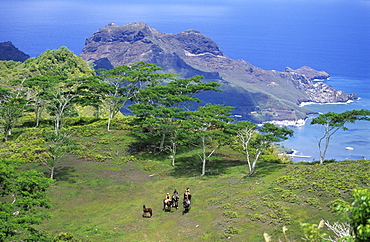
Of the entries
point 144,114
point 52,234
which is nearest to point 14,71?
point 144,114

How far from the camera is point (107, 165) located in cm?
5028

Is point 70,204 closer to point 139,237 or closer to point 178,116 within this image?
point 139,237

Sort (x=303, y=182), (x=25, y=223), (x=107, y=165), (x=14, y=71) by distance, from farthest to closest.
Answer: (x=14, y=71)
(x=107, y=165)
(x=303, y=182)
(x=25, y=223)

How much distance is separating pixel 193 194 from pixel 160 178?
871cm

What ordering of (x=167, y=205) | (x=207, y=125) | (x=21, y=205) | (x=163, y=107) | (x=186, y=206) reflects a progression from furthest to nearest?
(x=163, y=107) → (x=207, y=125) → (x=167, y=205) → (x=186, y=206) → (x=21, y=205)

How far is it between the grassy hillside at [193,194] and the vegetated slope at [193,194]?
7 cm

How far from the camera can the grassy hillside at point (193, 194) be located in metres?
29.4

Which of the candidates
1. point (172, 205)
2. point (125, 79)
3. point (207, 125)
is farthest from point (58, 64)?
point (172, 205)

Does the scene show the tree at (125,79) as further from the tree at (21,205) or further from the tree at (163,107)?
the tree at (21,205)

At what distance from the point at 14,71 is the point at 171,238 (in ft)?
335

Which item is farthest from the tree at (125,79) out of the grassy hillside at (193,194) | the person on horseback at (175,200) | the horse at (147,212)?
the horse at (147,212)

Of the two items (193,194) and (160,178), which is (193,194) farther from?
(160,178)

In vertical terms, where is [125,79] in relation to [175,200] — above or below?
above

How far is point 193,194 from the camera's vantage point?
38.9 meters
